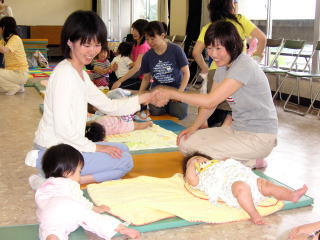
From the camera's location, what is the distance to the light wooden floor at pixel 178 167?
6.60 feet

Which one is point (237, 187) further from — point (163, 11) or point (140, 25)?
point (163, 11)

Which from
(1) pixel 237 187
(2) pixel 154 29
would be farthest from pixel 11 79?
(1) pixel 237 187

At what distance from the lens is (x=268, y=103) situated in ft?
8.69

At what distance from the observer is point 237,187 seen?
2014 millimetres

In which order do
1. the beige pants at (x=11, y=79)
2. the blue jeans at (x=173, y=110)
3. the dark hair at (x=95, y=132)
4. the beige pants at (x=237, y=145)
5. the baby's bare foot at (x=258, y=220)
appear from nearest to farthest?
the baby's bare foot at (x=258, y=220), the beige pants at (x=237, y=145), the dark hair at (x=95, y=132), the blue jeans at (x=173, y=110), the beige pants at (x=11, y=79)

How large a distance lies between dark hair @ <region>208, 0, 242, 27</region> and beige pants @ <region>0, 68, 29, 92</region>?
391cm

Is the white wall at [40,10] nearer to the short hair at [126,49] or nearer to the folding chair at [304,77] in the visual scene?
the short hair at [126,49]

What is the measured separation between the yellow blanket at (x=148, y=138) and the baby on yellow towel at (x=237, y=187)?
117 cm

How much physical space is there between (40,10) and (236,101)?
12704 mm

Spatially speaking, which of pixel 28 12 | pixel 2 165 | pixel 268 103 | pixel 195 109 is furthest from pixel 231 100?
pixel 28 12

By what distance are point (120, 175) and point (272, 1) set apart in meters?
4.95

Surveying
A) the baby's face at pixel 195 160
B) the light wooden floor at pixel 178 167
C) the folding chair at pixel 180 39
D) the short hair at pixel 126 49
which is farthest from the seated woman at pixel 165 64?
the folding chair at pixel 180 39

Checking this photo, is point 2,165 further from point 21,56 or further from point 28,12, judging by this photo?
point 28,12

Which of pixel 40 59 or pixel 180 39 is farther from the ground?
pixel 180 39
